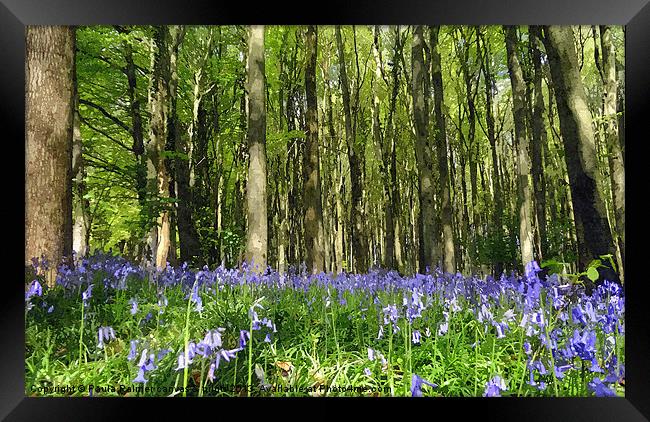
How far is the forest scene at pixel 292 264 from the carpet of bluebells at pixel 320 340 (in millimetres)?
15

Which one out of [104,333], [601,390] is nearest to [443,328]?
[601,390]

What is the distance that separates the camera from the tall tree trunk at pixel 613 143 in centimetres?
376

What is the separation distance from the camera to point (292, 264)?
5195 millimetres

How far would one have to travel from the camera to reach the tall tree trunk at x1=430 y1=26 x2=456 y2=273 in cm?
655

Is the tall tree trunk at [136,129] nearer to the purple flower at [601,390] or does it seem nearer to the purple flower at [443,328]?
the purple flower at [443,328]

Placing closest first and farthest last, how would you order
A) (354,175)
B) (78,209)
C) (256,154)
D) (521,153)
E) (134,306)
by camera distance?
1. (134,306)
2. (78,209)
3. (256,154)
4. (521,153)
5. (354,175)

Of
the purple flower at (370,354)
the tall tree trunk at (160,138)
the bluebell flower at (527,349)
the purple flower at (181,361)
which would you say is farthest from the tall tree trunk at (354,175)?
the purple flower at (181,361)

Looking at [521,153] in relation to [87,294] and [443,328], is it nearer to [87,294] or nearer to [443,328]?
[443,328]

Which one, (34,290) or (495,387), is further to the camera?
(34,290)

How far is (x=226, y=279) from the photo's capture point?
410 cm
